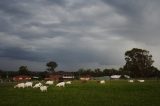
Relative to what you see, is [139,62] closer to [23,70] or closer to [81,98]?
[23,70]

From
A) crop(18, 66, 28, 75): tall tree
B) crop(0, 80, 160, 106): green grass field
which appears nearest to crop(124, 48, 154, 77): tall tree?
crop(18, 66, 28, 75): tall tree

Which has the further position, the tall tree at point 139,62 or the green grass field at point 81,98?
the tall tree at point 139,62

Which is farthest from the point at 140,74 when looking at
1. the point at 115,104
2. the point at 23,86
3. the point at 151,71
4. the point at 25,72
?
the point at 115,104

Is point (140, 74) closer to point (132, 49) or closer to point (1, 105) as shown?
point (132, 49)

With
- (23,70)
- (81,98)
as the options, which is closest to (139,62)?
(23,70)

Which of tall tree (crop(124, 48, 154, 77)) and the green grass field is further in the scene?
tall tree (crop(124, 48, 154, 77))

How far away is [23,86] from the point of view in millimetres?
57000

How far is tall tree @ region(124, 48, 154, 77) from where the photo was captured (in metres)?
162

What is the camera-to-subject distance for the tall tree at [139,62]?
530 ft

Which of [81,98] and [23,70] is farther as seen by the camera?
[23,70]

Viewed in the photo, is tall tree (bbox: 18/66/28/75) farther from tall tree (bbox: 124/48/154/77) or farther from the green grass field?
the green grass field

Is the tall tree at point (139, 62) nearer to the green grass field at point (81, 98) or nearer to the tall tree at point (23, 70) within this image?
the tall tree at point (23, 70)

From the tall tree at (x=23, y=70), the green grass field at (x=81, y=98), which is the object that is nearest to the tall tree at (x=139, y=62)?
the tall tree at (x=23, y=70)

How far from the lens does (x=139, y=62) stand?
16175 centimetres
